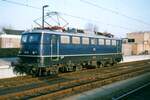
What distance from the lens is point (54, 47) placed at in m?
20.4

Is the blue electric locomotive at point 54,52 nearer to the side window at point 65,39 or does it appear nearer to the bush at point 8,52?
the side window at point 65,39

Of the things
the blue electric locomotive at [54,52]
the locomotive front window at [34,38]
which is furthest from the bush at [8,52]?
the locomotive front window at [34,38]

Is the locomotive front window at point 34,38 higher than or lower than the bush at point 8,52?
higher

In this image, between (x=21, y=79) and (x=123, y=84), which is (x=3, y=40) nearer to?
(x=21, y=79)

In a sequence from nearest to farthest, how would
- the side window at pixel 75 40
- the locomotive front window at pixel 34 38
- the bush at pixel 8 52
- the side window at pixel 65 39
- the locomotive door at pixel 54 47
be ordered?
the locomotive front window at pixel 34 38 → the locomotive door at pixel 54 47 → the side window at pixel 65 39 → the side window at pixel 75 40 → the bush at pixel 8 52

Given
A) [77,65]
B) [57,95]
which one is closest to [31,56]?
[77,65]

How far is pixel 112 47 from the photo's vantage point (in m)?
30.2

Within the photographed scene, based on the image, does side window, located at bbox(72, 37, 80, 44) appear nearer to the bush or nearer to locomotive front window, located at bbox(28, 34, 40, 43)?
locomotive front window, located at bbox(28, 34, 40, 43)

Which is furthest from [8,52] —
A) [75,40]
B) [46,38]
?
[46,38]

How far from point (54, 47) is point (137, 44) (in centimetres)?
5675

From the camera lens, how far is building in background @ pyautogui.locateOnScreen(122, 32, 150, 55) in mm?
64219

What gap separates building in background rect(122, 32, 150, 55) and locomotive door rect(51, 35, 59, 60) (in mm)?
42051

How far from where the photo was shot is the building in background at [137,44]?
64.2m

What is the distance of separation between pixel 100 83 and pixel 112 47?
1390 cm
